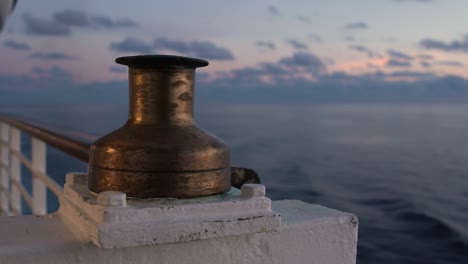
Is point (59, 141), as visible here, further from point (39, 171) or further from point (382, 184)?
point (382, 184)

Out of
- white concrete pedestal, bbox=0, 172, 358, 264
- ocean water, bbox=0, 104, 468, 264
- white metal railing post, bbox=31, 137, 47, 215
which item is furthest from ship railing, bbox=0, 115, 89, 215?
ocean water, bbox=0, 104, 468, 264

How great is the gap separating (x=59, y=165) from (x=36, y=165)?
54.1ft

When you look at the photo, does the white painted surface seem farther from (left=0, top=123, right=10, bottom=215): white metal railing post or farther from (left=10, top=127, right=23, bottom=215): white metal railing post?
(left=0, top=123, right=10, bottom=215): white metal railing post

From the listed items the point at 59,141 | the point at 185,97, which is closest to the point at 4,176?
the point at 59,141

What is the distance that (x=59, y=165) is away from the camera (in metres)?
17.8

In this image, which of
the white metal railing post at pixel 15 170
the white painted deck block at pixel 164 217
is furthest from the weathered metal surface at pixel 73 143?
the white metal railing post at pixel 15 170

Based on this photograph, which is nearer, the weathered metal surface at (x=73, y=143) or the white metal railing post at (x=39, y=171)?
the weathered metal surface at (x=73, y=143)

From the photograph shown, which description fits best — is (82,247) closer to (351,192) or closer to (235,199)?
(235,199)

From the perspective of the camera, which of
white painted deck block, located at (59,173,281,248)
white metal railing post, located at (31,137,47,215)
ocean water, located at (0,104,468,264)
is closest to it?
white painted deck block, located at (59,173,281,248)

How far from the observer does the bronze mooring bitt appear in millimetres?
747

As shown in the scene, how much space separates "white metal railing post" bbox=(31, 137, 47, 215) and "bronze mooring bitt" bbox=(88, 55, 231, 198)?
1444 mm

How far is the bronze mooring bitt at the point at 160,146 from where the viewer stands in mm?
747

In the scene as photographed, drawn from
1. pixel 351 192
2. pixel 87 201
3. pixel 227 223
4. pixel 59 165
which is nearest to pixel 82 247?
pixel 87 201

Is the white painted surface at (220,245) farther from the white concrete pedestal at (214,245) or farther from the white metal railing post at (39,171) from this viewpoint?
the white metal railing post at (39,171)
